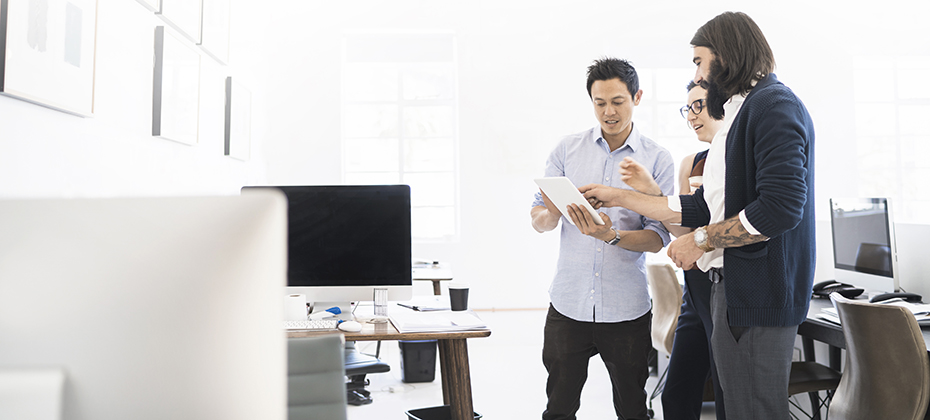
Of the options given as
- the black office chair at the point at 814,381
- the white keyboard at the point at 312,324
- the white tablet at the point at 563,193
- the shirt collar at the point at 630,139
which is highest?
the shirt collar at the point at 630,139

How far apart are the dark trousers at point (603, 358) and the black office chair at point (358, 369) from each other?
82 centimetres

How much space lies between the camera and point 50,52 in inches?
73.0

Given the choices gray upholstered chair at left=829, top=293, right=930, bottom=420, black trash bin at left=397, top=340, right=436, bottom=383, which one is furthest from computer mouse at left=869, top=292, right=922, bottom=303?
black trash bin at left=397, top=340, right=436, bottom=383

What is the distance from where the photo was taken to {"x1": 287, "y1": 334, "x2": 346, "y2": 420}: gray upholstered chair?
1260 mm

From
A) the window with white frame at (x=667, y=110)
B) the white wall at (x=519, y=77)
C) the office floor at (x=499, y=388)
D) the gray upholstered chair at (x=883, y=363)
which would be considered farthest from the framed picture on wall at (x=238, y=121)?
the window with white frame at (x=667, y=110)

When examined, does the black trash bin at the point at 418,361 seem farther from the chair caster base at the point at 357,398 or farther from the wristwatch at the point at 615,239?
the wristwatch at the point at 615,239

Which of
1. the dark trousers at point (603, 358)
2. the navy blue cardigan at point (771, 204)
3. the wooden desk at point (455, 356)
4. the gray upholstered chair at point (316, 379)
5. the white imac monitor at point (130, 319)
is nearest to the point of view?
the white imac monitor at point (130, 319)

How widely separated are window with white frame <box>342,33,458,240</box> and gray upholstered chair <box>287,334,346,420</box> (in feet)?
14.3

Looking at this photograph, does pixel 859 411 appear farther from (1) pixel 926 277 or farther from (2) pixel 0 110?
(2) pixel 0 110

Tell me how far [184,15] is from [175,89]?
16.4 inches

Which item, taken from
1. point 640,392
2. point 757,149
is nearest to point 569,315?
point 640,392

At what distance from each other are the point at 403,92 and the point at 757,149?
456 centimetres

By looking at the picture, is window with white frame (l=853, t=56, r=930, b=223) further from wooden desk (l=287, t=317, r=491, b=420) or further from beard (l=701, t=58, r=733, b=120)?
wooden desk (l=287, t=317, r=491, b=420)

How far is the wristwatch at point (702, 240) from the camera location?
156cm
